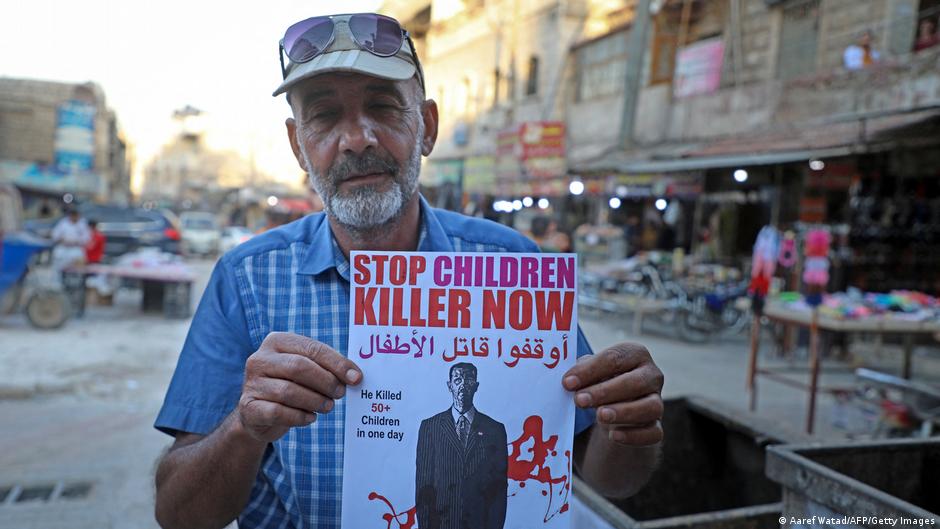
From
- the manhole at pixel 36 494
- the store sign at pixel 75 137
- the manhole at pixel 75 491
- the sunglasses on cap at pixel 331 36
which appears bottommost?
the manhole at pixel 36 494

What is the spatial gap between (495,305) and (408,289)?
0.17 m

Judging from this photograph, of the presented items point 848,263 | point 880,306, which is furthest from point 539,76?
point 880,306

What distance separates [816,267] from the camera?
5434 mm

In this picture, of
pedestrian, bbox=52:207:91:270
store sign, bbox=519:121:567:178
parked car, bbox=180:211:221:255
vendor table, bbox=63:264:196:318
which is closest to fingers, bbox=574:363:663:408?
vendor table, bbox=63:264:196:318

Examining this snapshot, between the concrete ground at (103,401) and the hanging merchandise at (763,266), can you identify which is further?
the hanging merchandise at (763,266)

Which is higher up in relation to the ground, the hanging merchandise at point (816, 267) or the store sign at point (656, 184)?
the store sign at point (656, 184)

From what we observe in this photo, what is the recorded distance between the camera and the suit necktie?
1.18m

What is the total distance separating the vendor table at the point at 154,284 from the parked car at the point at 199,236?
Result: 1191 cm

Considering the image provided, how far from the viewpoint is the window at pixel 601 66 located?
15977 mm

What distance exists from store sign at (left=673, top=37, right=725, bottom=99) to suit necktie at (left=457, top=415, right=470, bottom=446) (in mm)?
13133

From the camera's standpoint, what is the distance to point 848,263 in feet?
30.1

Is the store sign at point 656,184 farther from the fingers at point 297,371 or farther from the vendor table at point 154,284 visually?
the fingers at point 297,371

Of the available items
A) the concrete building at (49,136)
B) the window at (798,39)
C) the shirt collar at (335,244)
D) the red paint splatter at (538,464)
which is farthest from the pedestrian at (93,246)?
the concrete building at (49,136)

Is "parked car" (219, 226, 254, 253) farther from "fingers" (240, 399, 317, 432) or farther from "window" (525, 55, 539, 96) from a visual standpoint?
"fingers" (240, 399, 317, 432)
